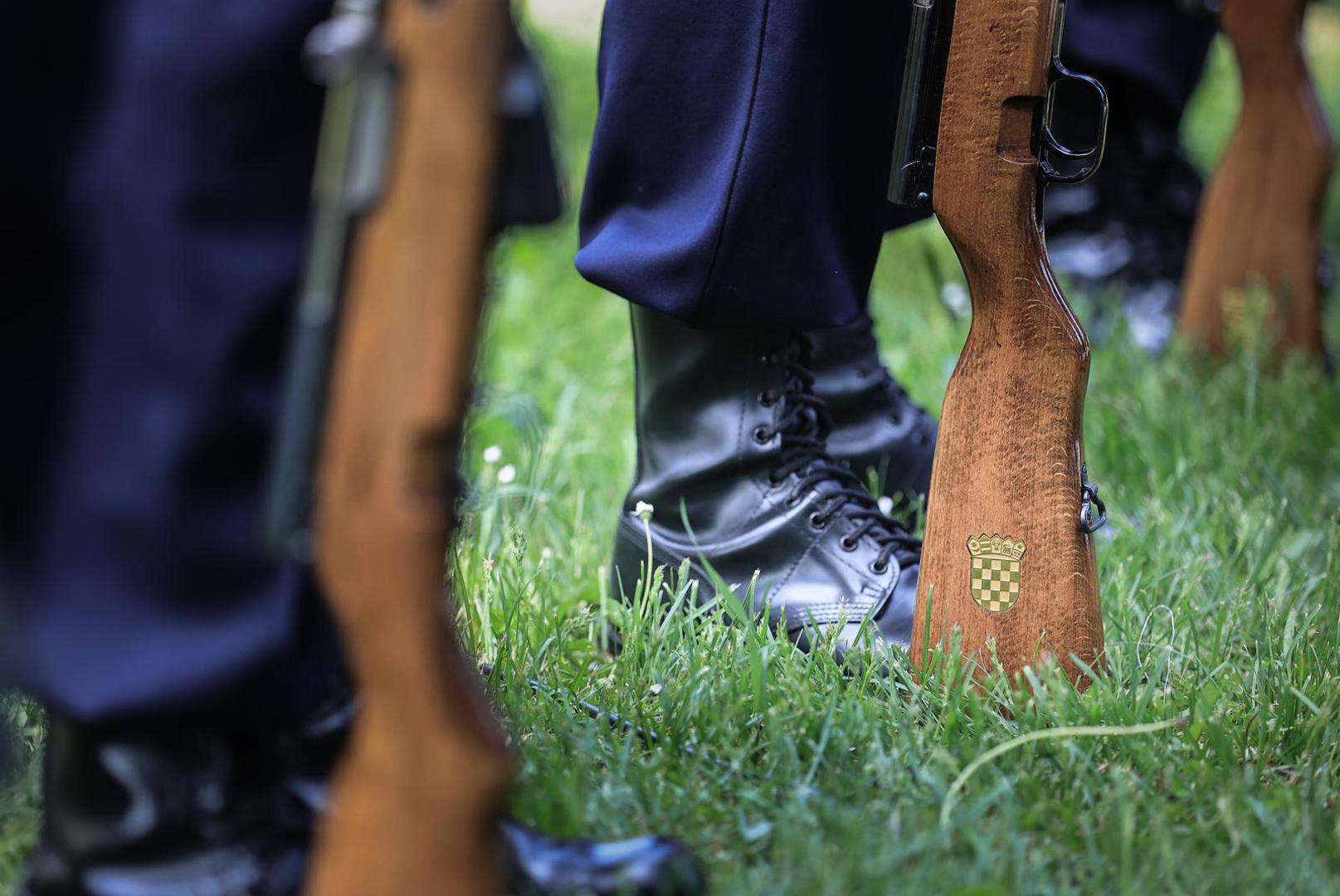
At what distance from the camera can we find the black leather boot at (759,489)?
5.49 ft

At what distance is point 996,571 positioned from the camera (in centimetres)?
147

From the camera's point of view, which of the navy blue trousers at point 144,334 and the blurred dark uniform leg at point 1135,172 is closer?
the navy blue trousers at point 144,334

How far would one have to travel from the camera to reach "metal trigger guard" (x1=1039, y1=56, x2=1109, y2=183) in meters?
1.44

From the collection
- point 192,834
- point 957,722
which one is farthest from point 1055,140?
point 192,834

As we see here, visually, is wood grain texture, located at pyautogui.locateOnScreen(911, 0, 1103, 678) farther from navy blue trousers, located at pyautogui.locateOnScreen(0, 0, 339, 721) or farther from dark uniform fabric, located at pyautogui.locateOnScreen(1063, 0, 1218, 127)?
dark uniform fabric, located at pyautogui.locateOnScreen(1063, 0, 1218, 127)

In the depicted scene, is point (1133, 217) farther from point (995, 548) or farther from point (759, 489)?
point (995, 548)

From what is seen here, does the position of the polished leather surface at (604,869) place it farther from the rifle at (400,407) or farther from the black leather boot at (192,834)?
the rifle at (400,407)

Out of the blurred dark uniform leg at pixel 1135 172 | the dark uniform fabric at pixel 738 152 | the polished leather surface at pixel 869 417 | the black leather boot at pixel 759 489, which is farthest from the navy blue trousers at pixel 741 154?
the blurred dark uniform leg at pixel 1135 172

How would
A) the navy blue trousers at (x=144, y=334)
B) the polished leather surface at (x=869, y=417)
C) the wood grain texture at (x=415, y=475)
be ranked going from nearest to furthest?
the wood grain texture at (x=415, y=475)
the navy blue trousers at (x=144, y=334)
the polished leather surface at (x=869, y=417)

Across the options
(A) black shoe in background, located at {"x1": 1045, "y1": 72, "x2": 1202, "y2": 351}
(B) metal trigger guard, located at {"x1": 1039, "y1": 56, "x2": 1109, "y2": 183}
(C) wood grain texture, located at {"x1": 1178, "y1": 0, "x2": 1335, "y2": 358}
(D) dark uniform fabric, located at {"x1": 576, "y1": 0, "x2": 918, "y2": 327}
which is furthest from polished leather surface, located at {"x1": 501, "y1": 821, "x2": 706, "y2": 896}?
(A) black shoe in background, located at {"x1": 1045, "y1": 72, "x2": 1202, "y2": 351}

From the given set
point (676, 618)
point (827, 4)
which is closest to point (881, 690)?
point (676, 618)

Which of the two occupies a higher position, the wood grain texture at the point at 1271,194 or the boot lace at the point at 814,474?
the wood grain texture at the point at 1271,194

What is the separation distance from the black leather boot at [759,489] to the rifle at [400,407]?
2.77 ft

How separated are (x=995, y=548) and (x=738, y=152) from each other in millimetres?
510
